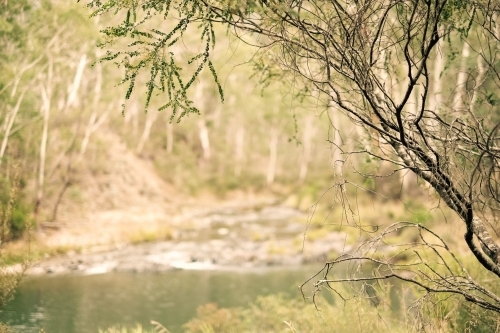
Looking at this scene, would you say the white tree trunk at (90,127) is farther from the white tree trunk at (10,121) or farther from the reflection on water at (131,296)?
the reflection on water at (131,296)

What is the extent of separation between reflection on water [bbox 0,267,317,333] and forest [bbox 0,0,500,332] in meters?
0.26

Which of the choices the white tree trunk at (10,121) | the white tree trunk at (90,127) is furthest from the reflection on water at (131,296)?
the white tree trunk at (90,127)

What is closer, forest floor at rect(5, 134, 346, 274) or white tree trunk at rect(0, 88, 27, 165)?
white tree trunk at rect(0, 88, 27, 165)

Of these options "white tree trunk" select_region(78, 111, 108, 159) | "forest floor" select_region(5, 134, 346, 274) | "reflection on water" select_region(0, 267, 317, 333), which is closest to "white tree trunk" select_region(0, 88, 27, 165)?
"forest floor" select_region(5, 134, 346, 274)

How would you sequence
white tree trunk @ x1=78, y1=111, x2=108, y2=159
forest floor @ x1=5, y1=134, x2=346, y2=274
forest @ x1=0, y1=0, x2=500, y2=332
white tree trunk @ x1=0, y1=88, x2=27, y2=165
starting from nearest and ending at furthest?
1. forest @ x1=0, y1=0, x2=500, y2=332
2. white tree trunk @ x1=0, y1=88, x2=27, y2=165
3. forest floor @ x1=5, y1=134, x2=346, y2=274
4. white tree trunk @ x1=78, y1=111, x2=108, y2=159

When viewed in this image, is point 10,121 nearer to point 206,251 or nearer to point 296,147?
point 206,251

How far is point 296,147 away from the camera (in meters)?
8.16

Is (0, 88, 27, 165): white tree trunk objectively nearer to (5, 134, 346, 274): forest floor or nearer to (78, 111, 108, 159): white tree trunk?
(5, 134, 346, 274): forest floor

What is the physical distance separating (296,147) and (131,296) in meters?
5.98

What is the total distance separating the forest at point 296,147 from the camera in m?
3.16

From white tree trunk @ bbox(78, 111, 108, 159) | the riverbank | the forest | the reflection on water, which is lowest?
the reflection on water

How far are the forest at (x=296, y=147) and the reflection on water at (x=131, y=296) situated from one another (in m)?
0.26

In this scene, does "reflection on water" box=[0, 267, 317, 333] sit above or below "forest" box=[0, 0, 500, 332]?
below

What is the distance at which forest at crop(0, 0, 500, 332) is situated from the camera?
3.16 meters
